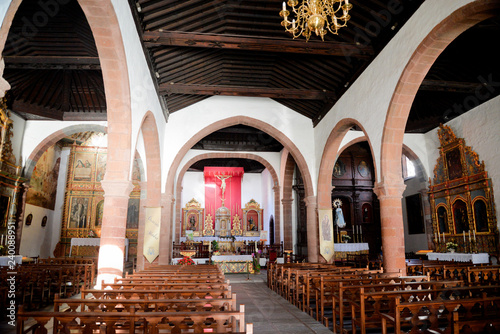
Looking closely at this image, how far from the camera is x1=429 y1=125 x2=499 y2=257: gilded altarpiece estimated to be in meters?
10.1

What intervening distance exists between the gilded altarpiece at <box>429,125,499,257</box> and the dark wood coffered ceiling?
1350mm

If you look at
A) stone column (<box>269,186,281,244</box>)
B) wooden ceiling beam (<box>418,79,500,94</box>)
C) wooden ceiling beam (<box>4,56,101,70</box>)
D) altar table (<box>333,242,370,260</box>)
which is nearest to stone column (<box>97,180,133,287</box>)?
wooden ceiling beam (<box>4,56,101,70</box>)

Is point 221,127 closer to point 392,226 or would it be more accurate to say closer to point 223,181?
point 392,226

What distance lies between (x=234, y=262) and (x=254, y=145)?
6039mm

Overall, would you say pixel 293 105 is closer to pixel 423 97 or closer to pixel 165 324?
pixel 423 97

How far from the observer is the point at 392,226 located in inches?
298

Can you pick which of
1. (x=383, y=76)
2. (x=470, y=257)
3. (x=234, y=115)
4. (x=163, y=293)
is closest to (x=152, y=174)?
(x=234, y=115)

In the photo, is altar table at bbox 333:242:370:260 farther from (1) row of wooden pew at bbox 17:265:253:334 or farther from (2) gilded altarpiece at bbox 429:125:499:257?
(1) row of wooden pew at bbox 17:265:253:334

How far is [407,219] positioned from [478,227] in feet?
16.1

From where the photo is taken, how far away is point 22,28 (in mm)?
7629

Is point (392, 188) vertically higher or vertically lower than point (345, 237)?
higher

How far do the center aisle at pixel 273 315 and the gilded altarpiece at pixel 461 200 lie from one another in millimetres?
6268

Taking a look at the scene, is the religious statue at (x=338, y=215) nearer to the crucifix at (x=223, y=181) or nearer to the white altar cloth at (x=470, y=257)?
the white altar cloth at (x=470, y=257)

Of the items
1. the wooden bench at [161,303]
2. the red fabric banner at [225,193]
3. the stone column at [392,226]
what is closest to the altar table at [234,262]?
the stone column at [392,226]
